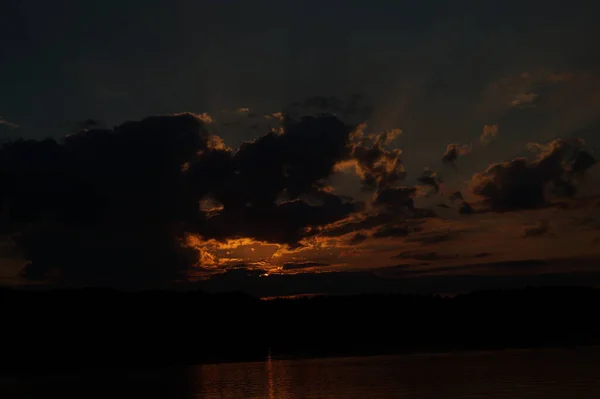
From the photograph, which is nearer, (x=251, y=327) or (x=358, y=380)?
(x=358, y=380)

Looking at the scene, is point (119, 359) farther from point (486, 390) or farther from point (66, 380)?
point (486, 390)

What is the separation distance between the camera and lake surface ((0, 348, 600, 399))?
48531 millimetres

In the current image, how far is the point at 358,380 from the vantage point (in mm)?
57250

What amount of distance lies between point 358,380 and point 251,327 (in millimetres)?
97228

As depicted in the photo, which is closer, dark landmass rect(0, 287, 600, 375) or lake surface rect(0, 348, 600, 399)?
lake surface rect(0, 348, 600, 399)

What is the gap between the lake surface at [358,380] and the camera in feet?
159

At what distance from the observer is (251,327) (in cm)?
15262

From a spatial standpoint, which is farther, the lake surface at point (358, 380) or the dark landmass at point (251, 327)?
the dark landmass at point (251, 327)

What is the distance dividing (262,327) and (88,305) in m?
35.2

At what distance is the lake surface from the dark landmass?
16.5 m

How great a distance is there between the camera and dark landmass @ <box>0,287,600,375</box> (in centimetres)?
10556

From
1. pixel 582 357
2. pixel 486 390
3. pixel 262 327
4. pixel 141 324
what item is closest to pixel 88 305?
pixel 141 324

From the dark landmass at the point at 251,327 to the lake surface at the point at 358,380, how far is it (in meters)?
16.5

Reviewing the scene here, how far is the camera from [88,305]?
14088cm
